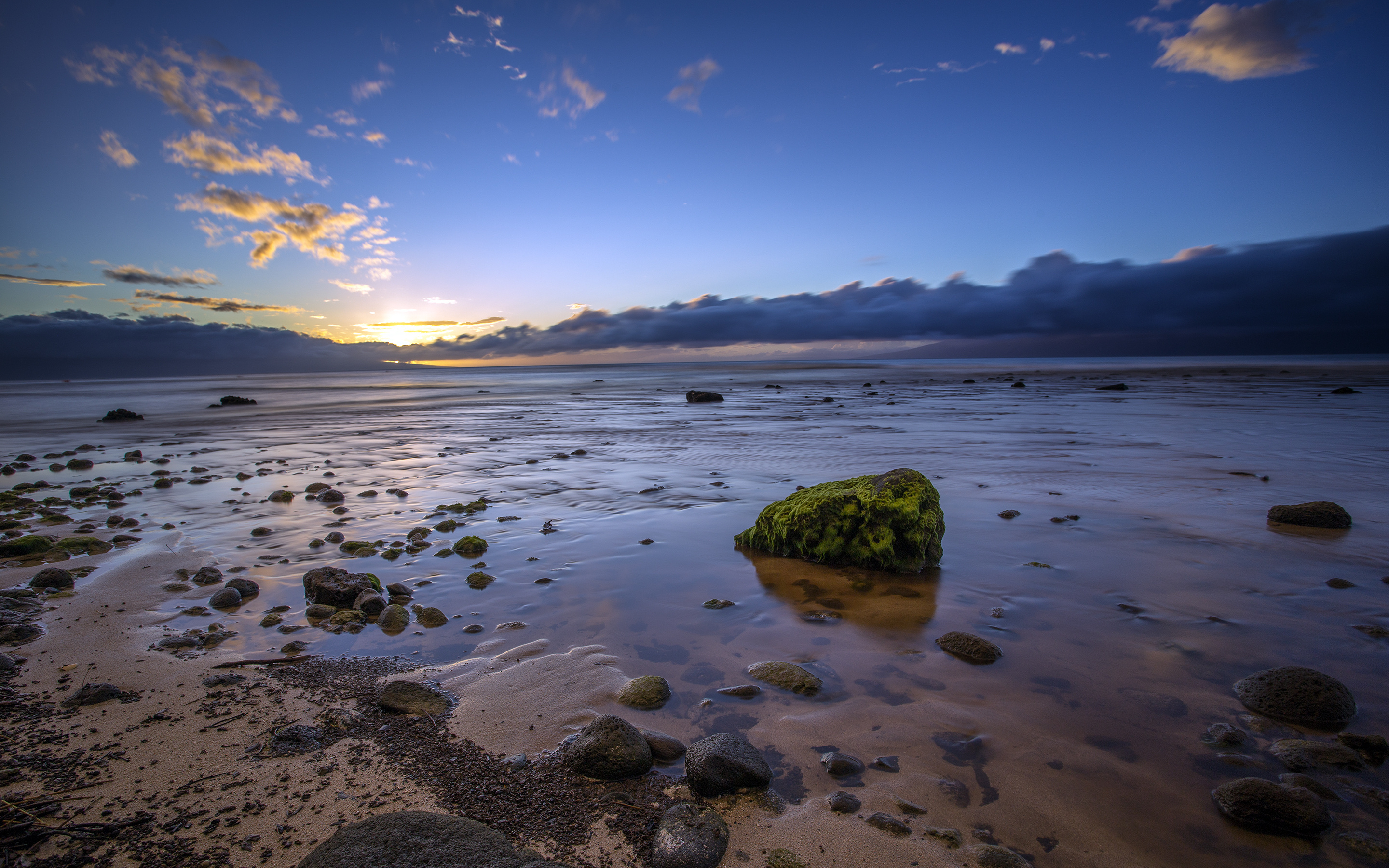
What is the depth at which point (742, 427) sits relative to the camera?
1648 centimetres

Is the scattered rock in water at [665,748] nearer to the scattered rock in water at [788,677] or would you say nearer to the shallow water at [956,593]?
the shallow water at [956,593]

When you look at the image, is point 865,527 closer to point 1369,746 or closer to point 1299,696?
point 1299,696

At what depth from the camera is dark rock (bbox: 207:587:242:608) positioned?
427cm

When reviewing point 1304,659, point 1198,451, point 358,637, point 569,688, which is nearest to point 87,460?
point 358,637

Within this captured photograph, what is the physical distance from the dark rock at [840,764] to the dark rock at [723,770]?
27 centimetres

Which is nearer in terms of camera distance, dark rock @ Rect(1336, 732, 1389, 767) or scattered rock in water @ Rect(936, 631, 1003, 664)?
dark rock @ Rect(1336, 732, 1389, 767)

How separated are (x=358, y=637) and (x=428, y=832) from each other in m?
2.24

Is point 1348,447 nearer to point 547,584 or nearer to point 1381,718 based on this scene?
point 1381,718

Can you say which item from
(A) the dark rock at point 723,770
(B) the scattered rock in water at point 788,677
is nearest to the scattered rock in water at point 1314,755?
(B) the scattered rock in water at point 788,677

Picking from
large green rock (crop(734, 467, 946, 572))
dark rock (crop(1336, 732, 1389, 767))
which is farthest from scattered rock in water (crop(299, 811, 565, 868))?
large green rock (crop(734, 467, 946, 572))

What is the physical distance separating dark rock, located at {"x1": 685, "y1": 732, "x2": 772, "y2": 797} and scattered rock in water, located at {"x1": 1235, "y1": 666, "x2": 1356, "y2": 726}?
254cm

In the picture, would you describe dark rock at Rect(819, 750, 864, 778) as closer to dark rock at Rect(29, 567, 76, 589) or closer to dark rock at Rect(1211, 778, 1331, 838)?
dark rock at Rect(1211, 778, 1331, 838)

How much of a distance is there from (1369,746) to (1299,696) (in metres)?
0.29

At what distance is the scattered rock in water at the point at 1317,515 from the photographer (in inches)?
225
